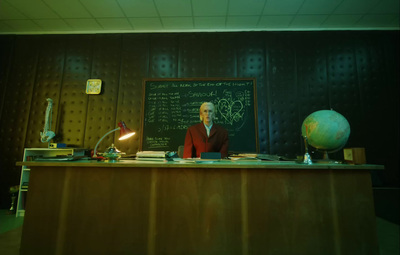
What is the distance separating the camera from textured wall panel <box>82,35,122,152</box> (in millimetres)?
3289

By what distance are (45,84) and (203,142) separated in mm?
3228

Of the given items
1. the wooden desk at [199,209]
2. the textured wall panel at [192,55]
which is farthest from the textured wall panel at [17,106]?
the wooden desk at [199,209]

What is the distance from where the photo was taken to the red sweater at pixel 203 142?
2379 millimetres

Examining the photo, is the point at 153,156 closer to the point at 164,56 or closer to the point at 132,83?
the point at 132,83

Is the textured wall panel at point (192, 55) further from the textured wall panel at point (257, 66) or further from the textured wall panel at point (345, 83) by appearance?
the textured wall panel at point (345, 83)

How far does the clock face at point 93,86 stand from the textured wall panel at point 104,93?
72mm

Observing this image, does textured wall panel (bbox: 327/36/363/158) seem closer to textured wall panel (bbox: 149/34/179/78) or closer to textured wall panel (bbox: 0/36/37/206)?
textured wall panel (bbox: 149/34/179/78)

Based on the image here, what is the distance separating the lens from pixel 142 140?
323 centimetres

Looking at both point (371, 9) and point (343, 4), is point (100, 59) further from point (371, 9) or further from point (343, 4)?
point (371, 9)

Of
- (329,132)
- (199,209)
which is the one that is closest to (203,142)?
(199,209)

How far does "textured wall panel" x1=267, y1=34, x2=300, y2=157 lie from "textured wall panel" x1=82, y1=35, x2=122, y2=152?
9.02 feet

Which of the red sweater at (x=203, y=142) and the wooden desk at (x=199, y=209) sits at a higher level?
the red sweater at (x=203, y=142)

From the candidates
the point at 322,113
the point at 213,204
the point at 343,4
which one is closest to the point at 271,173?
the point at 213,204

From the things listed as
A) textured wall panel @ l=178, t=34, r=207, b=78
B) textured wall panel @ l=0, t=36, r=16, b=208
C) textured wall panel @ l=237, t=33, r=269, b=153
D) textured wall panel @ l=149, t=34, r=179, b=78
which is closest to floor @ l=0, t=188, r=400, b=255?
textured wall panel @ l=0, t=36, r=16, b=208
